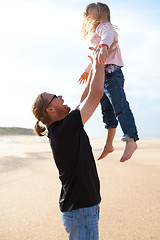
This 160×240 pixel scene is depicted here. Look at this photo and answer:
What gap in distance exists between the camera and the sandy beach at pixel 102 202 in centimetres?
385

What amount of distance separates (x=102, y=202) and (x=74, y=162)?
2648 mm

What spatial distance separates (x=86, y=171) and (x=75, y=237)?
22.1 inches

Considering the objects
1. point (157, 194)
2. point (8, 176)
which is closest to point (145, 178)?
point (157, 194)

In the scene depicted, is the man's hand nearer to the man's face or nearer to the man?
the man

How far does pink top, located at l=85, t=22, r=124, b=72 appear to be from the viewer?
2375 millimetres

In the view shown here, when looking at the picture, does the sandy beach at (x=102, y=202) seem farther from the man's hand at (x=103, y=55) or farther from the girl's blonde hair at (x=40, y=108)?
the man's hand at (x=103, y=55)

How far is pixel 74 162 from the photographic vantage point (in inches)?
92.0

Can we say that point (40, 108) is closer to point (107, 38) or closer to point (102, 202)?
point (107, 38)

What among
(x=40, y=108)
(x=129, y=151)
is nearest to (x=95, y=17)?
(x=40, y=108)

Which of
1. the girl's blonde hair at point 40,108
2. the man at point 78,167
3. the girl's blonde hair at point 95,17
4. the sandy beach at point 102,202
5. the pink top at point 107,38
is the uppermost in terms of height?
the girl's blonde hair at point 95,17

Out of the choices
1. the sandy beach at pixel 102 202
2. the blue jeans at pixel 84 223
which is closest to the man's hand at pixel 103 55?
the blue jeans at pixel 84 223

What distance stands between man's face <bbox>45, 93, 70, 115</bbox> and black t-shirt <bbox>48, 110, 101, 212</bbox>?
16 centimetres

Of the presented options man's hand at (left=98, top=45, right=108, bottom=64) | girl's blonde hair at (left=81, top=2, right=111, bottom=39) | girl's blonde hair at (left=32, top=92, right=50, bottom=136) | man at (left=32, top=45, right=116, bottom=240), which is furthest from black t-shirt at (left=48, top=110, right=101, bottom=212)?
girl's blonde hair at (left=81, top=2, right=111, bottom=39)

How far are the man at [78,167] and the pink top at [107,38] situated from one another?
225 mm
